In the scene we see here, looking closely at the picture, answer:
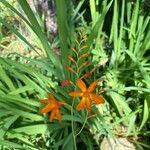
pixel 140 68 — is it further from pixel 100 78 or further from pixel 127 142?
pixel 127 142

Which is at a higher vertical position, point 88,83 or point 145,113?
point 88,83

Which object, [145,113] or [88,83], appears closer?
[145,113]

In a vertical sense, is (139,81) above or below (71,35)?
below

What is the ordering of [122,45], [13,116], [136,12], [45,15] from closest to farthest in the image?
[13,116] < [136,12] < [122,45] < [45,15]

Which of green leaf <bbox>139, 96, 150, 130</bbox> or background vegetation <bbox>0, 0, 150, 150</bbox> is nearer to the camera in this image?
background vegetation <bbox>0, 0, 150, 150</bbox>

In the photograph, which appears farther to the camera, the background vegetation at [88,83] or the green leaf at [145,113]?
the green leaf at [145,113]

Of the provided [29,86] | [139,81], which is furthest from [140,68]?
[29,86]

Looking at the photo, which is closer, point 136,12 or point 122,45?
point 136,12

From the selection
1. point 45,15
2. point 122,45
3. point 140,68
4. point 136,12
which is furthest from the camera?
point 45,15
